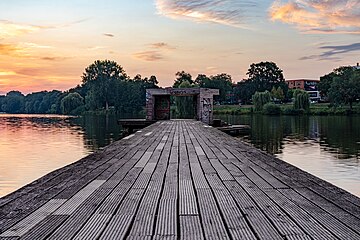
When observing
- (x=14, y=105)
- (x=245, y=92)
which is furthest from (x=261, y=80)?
(x=14, y=105)

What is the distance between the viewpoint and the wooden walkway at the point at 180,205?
8.88ft

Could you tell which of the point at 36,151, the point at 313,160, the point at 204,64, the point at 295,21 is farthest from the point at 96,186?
the point at 204,64

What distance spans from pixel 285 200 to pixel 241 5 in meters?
23.9

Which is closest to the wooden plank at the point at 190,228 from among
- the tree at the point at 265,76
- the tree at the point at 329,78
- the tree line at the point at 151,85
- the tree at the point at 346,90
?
the tree at the point at 346,90

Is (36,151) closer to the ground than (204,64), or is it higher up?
closer to the ground

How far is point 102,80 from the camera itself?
79812 millimetres

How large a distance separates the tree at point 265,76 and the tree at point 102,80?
88.5ft

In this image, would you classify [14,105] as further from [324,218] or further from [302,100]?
[324,218]

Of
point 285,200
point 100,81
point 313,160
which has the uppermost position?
point 100,81

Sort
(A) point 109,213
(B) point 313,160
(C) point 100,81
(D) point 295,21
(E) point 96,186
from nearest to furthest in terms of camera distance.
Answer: (A) point 109,213, (E) point 96,186, (B) point 313,160, (D) point 295,21, (C) point 100,81

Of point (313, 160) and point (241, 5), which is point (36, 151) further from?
point (241, 5)

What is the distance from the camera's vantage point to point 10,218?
3086mm

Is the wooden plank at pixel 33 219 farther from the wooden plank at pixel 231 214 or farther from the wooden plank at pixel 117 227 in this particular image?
the wooden plank at pixel 231 214

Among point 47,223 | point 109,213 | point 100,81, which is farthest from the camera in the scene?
point 100,81
